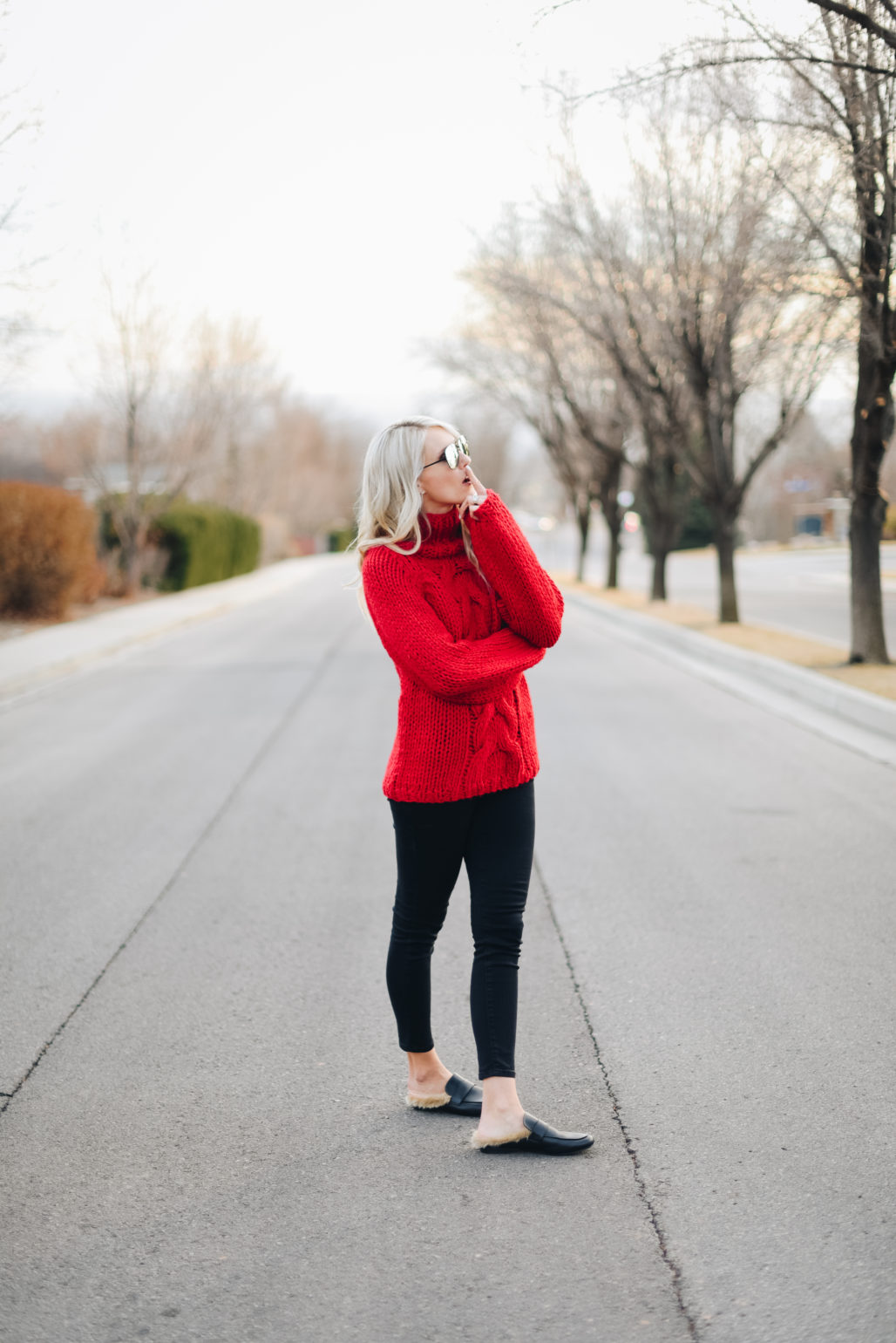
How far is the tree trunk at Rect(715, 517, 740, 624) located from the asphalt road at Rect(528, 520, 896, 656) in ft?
3.22

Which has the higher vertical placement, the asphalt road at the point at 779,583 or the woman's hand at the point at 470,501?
the woman's hand at the point at 470,501

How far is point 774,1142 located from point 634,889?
2537 millimetres

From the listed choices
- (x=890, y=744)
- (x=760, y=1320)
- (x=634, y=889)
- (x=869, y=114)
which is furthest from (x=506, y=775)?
(x=869, y=114)

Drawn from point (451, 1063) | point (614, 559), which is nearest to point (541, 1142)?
point (451, 1063)

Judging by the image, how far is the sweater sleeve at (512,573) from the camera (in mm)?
3168

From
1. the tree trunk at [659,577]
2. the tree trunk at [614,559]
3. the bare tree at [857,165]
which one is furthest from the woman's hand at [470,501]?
the tree trunk at [614,559]

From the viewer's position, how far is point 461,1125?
3518 millimetres

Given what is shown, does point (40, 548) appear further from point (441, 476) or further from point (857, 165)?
point (441, 476)

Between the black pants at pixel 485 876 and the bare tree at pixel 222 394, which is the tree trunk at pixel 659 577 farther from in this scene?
the black pants at pixel 485 876

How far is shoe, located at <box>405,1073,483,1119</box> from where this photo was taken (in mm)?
3572

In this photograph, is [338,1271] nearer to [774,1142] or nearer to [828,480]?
[774,1142]

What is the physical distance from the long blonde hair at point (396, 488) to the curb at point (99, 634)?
1158cm

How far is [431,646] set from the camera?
3107mm

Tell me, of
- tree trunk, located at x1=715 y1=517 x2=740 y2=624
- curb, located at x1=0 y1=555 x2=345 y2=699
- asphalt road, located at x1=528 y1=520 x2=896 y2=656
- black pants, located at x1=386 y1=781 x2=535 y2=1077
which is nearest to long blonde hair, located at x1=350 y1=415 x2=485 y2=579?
black pants, located at x1=386 y1=781 x2=535 y2=1077
